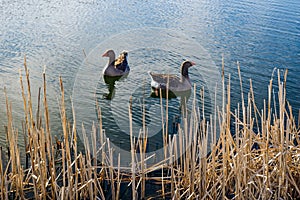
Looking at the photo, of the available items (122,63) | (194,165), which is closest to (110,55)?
(122,63)

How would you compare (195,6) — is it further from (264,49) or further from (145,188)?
(145,188)

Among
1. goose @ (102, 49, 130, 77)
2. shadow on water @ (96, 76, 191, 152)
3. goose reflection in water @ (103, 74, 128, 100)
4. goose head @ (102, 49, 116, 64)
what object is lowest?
shadow on water @ (96, 76, 191, 152)

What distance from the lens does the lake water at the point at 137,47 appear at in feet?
25.9

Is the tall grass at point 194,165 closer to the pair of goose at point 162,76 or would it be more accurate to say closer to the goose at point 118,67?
the pair of goose at point 162,76

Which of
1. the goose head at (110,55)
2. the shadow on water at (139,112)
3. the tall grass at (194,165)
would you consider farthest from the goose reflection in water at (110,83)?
the tall grass at (194,165)

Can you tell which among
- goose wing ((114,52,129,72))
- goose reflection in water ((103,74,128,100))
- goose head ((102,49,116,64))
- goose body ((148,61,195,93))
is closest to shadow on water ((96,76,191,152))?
goose reflection in water ((103,74,128,100))

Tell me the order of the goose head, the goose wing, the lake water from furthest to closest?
the goose head
the goose wing
the lake water

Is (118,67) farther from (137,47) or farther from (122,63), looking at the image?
(137,47)

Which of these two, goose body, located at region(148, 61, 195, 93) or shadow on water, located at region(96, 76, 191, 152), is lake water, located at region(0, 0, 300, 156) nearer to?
shadow on water, located at region(96, 76, 191, 152)

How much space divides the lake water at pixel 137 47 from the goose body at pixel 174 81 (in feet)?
0.87

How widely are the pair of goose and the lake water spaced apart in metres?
0.23

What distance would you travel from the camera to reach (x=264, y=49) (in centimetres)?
1077

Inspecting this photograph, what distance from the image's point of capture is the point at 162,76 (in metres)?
8.78

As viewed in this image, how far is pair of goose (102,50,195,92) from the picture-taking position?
8617 millimetres
